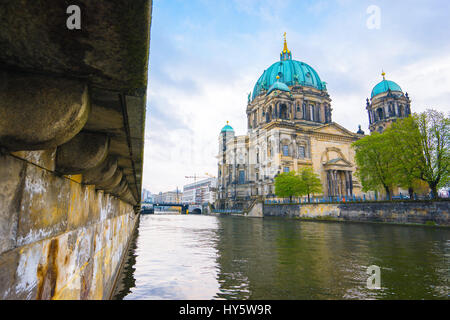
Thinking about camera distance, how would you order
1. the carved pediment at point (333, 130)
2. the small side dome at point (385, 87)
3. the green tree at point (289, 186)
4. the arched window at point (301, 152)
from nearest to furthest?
the green tree at point (289, 186)
the arched window at point (301, 152)
the carved pediment at point (333, 130)
the small side dome at point (385, 87)

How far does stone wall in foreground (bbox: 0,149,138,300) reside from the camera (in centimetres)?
150

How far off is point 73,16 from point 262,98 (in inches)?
2730

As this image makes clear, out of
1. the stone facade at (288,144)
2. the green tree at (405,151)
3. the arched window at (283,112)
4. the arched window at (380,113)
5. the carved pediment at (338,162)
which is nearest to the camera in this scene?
the green tree at (405,151)

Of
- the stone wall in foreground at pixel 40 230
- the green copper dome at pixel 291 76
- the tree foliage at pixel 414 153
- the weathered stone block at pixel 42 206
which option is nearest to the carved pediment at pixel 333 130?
the green copper dome at pixel 291 76

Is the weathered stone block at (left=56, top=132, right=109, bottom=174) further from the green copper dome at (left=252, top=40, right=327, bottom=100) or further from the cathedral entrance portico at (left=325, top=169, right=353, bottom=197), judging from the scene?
the green copper dome at (left=252, top=40, right=327, bottom=100)

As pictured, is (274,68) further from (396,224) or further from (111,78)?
(111,78)

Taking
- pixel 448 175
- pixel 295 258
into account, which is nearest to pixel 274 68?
pixel 448 175

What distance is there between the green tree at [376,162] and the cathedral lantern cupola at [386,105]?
31208 mm

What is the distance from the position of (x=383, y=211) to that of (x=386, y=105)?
132 feet

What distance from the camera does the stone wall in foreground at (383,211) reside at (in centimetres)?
2212

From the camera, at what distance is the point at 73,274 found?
9.12 feet

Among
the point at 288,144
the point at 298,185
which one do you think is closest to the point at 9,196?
the point at 298,185

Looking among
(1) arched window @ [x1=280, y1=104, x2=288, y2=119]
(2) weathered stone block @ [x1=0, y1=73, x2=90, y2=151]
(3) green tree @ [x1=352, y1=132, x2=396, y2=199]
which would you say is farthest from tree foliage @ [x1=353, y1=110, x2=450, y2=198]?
(1) arched window @ [x1=280, y1=104, x2=288, y2=119]

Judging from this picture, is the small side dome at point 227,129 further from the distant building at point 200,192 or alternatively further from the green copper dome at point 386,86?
the distant building at point 200,192
